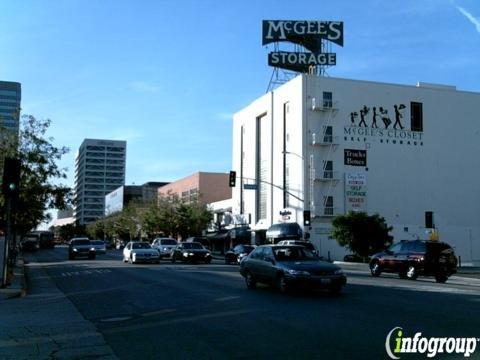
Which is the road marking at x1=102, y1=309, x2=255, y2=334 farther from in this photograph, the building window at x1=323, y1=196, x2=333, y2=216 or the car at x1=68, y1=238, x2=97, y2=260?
the building window at x1=323, y1=196, x2=333, y2=216

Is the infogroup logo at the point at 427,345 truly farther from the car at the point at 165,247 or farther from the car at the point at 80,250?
the car at the point at 80,250

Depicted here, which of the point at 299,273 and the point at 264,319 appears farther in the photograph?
the point at 299,273

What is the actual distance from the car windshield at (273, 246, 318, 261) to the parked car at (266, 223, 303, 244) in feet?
127

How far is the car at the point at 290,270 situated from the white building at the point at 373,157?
Result: 41.2 meters

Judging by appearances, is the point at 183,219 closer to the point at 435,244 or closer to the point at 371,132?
the point at 371,132

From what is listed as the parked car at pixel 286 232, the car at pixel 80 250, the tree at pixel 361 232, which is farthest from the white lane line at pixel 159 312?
the parked car at pixel 286 232

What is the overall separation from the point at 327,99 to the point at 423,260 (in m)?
38.7

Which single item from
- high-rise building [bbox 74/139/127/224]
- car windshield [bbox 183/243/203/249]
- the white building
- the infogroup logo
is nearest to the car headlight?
the infogroup logo

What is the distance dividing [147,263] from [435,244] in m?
19.1

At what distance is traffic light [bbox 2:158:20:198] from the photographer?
1914cm

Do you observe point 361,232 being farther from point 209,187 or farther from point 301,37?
point 209,187

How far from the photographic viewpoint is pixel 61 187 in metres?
32.3

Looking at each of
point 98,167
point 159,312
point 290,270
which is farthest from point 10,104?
point 98,167

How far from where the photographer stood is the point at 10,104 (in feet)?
115
